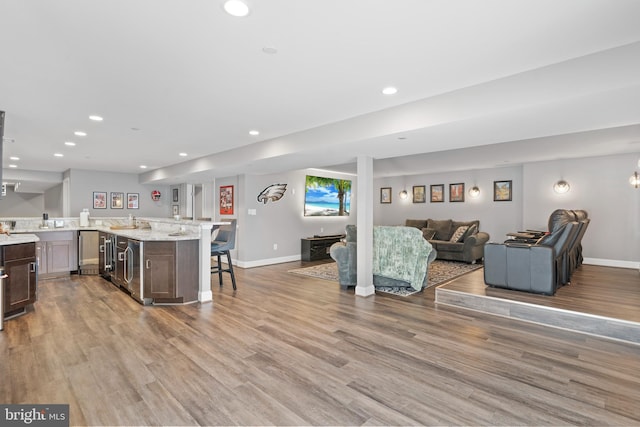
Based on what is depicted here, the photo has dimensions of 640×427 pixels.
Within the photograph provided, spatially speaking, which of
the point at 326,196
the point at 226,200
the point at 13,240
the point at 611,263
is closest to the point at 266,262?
the point at 226,200

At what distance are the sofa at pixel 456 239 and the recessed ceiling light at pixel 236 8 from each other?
6.73 metres

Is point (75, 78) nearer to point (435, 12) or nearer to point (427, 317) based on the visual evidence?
point (435, 12)

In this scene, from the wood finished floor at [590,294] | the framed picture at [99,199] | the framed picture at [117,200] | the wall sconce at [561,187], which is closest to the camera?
the wood finished floor at [590,294]

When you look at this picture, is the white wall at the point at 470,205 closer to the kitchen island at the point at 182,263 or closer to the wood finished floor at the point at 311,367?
the wood finished floor at the point at 311,367

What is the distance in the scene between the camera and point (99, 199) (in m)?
8.63

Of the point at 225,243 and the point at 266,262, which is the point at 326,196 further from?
the point at 225,243

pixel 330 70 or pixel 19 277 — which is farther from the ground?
pixel 330 70

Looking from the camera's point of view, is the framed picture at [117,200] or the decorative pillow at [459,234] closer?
the decorative pillow at [459,234]

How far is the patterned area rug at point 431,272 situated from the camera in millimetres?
5070

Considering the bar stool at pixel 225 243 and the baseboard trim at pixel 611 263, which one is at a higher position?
the bar stool at pixel 225 243

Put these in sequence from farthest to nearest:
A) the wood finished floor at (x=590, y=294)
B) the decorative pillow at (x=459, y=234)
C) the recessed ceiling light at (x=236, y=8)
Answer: the decorative pillow at (x=459, y=234) < the wood finished floor at (x=590, y=294) < the recessed ceiling light at (x=236, y=8)

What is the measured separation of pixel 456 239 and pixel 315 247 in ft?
10.9

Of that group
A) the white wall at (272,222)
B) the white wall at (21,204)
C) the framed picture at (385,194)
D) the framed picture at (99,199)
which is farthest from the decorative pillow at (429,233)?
the white wall at (21,204)

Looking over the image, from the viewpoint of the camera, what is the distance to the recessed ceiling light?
180 cm
